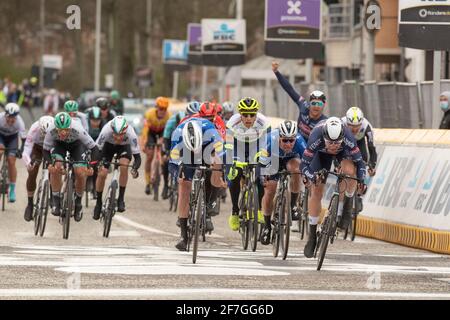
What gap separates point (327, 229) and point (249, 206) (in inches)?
82.2

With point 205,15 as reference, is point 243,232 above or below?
below

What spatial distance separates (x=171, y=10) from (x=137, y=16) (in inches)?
71.0

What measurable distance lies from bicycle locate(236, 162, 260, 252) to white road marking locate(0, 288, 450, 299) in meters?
4.39

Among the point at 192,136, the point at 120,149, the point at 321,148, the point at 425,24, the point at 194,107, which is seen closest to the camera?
the point at 321,148

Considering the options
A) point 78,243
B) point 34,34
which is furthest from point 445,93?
point 34,34

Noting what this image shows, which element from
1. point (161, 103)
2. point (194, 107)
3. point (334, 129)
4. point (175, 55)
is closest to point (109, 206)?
point (194, 107)

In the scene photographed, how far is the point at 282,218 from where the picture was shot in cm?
1644

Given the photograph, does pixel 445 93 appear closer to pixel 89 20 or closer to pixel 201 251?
pixel 201 251

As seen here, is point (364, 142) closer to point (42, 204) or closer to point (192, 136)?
point (192, 136)

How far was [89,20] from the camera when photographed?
83.8 metres

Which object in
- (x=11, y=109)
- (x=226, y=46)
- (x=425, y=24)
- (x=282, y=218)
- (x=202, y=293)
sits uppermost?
(x=226, y=46)

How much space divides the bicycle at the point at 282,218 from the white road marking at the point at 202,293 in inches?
141
